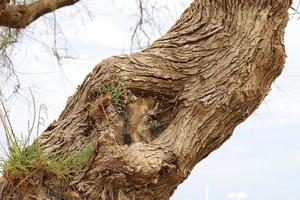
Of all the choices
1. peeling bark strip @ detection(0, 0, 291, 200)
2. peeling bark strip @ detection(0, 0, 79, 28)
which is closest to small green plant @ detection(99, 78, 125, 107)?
peeling bark strip @ detection(0, 0, 291, 200)

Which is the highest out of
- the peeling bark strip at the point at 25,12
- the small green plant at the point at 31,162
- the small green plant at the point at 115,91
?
the peeling bark strip at the point at 25,12

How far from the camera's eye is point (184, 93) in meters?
2.31

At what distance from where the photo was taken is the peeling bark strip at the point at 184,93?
2.22m

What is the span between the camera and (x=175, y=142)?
7.31 feet

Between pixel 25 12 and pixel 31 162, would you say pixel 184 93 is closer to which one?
pixel 31 162

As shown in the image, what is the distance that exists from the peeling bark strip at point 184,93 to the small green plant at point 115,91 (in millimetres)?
18

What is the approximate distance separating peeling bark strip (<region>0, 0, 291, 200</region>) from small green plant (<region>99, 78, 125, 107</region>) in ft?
0.06

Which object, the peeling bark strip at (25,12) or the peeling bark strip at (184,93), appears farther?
the peeling bark strip at (25,12)

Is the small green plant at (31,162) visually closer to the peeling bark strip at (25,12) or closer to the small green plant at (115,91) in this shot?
the small green plant at (115,91)

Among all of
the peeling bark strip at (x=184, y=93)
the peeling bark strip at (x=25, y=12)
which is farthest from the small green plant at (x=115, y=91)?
the peeling bark strip at (x=25, y=12)

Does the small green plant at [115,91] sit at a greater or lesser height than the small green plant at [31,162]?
greater

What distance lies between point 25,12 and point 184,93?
7.94 feet

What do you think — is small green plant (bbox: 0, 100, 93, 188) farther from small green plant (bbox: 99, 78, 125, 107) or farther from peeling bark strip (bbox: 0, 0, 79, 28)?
peeling bark strip (bbox: 0, 0, 79, 28)

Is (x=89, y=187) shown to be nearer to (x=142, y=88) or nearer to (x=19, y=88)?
(x=142, y=88)
